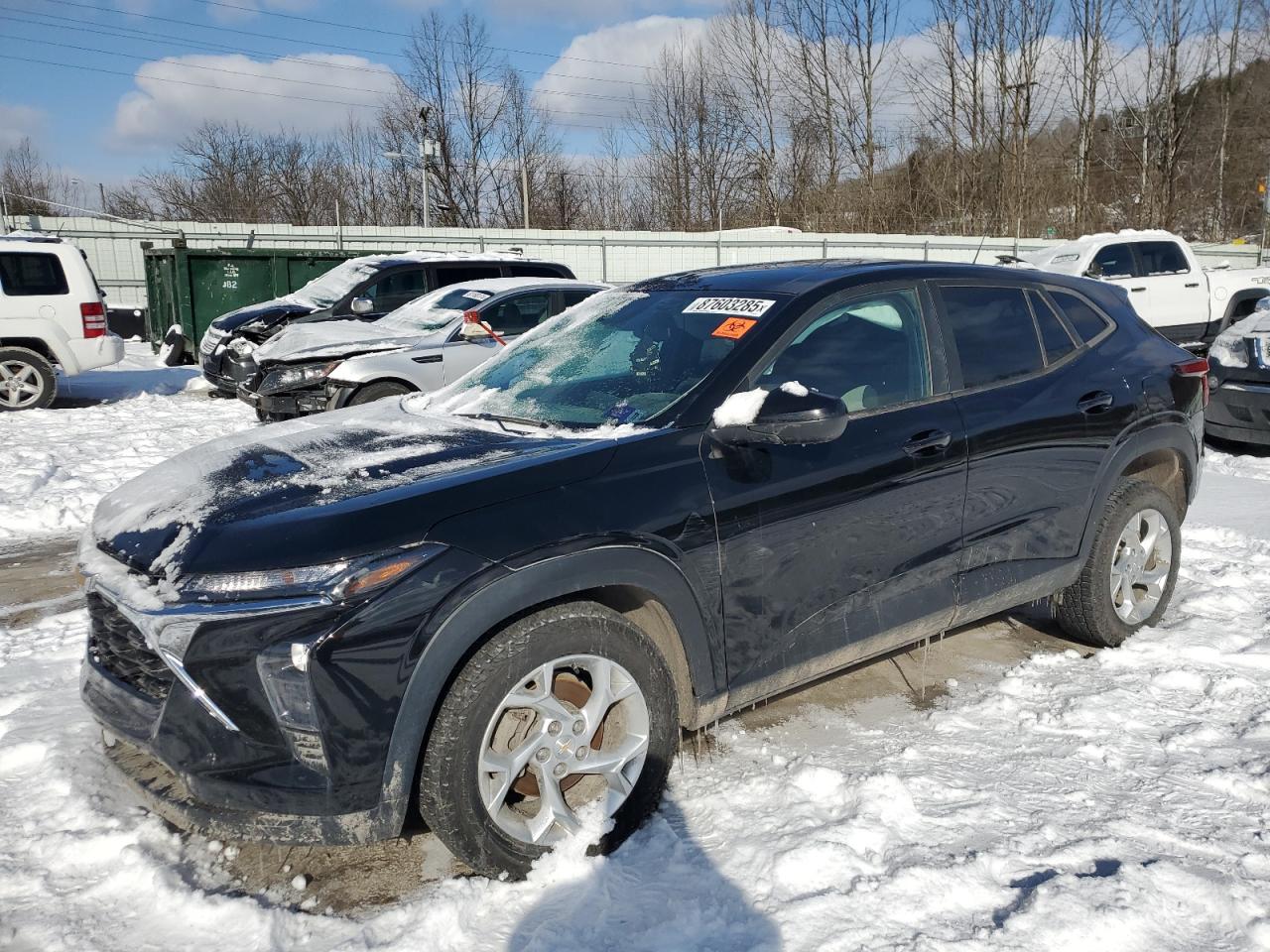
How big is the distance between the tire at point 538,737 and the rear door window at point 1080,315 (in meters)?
2.59

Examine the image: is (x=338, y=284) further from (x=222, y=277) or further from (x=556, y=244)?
(x=556, y=244)

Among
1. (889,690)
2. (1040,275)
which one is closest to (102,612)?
(889,690)

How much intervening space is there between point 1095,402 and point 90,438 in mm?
9221

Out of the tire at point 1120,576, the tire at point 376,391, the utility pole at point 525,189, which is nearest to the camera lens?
the tire at point 1120,576

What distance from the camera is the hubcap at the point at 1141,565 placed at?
14.5 feet

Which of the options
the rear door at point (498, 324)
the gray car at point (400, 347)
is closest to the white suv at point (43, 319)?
the gray car at point (400, 347)

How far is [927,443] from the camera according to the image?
3.49 m

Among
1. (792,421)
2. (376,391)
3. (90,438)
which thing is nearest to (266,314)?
(90,438)

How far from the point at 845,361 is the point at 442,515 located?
1648 mm

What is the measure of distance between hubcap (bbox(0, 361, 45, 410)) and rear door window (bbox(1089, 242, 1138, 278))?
13.7 metres

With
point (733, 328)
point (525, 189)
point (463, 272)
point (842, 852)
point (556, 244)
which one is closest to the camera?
point (842, 852)

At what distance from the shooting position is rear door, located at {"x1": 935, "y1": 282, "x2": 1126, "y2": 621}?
372cm

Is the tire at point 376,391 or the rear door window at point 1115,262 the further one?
the rear door window at point 1115,262

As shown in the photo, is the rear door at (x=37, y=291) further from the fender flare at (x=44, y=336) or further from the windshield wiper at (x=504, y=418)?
the windshield wiper at (x=504, y=418)
